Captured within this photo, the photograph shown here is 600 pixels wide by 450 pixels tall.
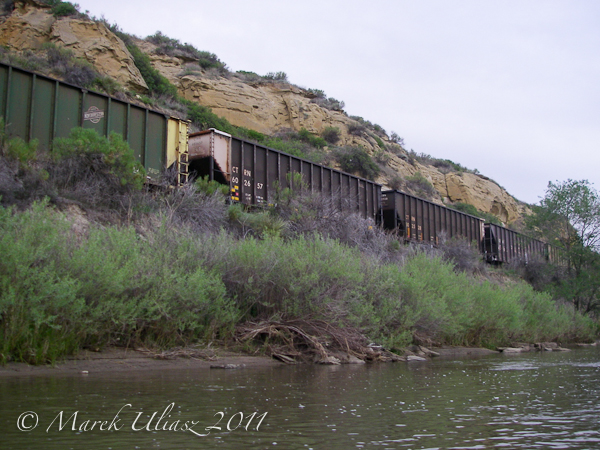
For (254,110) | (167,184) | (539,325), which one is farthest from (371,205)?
(254,110)

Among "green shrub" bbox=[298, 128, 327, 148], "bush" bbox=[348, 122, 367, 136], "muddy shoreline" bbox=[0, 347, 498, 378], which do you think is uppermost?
"bush" bbox=[348, 122, 367, 136]

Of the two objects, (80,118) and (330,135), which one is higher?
(330,135)

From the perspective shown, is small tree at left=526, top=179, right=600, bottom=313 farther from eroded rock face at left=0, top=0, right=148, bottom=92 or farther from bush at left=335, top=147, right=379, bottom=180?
eroded rock face at left=0, top=0, right=148, bottom=92

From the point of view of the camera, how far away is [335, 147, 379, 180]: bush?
140ft

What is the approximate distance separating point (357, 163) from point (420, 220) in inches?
602

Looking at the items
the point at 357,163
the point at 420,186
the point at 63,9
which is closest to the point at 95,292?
the point at 63,9

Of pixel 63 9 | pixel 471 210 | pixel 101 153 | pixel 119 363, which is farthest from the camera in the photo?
pixel 471 210

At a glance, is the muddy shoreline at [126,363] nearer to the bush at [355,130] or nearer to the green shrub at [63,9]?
the green shrub at [63,9]

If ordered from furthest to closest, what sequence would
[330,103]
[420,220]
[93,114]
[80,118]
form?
[330,103]
[420,220]
[93,114]
[80,118]

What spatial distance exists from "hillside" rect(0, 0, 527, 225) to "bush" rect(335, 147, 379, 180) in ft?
1.85

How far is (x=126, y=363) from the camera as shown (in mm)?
8836

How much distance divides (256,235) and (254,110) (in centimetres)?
3251

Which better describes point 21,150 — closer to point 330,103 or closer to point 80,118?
point 80,118

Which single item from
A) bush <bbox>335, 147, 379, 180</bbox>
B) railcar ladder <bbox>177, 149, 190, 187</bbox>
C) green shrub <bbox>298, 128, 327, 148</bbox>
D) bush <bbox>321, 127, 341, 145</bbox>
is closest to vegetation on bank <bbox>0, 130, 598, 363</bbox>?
railcar ladder <bbox>177, 149, 190, 187</bbox>
